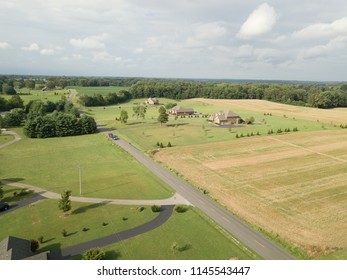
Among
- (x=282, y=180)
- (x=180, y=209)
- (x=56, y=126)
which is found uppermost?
(x=56, y=126)

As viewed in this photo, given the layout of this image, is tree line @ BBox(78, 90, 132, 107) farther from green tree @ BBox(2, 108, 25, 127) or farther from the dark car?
the dark car

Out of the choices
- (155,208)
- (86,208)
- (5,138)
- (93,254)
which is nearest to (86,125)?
(5,138)

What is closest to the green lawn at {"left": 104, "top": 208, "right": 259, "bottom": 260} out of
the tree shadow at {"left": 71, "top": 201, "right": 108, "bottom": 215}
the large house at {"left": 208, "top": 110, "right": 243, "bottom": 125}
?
the tree shadow at {"left": 71, "top": 201, "right": 108, "bottom": 215}

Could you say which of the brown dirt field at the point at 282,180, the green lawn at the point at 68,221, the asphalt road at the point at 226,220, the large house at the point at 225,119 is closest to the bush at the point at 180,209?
the asphalt road at the point at 226,220

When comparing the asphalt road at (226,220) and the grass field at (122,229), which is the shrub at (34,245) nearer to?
A: the grass field at (122,229)

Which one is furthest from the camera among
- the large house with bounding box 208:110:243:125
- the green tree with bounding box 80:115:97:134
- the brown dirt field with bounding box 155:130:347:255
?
the large house with bounding box 208:110:243:125

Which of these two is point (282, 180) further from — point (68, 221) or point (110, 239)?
point (68, 221)
